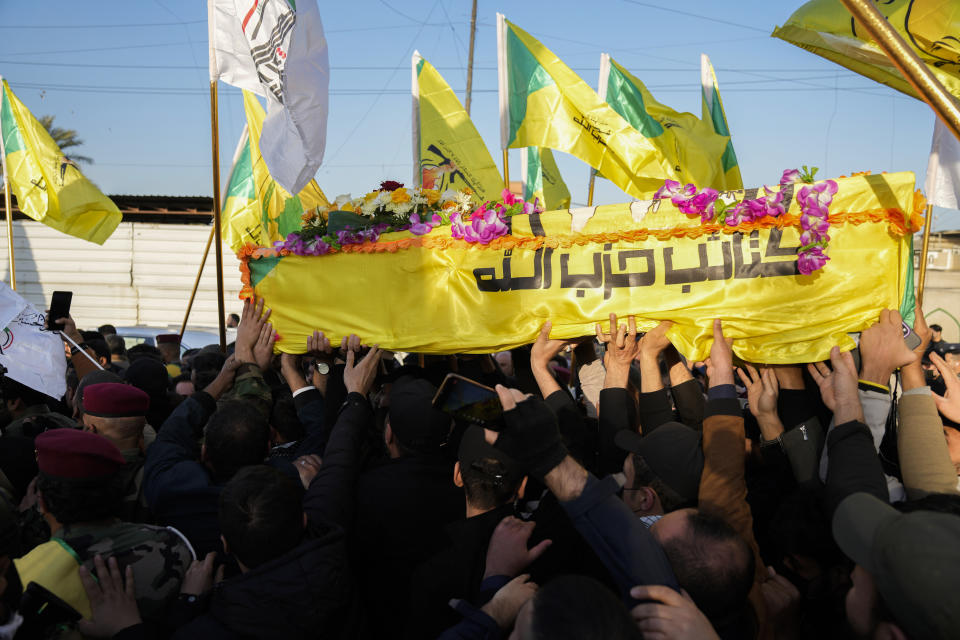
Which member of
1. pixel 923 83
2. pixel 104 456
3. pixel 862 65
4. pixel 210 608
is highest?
pixel 862 65

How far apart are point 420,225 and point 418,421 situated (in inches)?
71.2

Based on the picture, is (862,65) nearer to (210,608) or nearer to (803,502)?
(803,502)

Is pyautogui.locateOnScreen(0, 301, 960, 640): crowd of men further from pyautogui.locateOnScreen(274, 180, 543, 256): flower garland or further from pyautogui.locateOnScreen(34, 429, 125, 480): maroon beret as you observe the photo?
pyautogui.locateOnScreen(274, 180, 543, 256): flower garland

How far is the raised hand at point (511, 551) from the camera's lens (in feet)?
7.09

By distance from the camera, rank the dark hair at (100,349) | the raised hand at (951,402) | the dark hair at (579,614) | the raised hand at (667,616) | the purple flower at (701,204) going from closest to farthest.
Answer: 1. the dark hair at (579,614)
2. the raised hand at (667,616)
3. the raised hand at (951,402)
4. the purple flower at (701,204)
5. the dark hair at (100,349)

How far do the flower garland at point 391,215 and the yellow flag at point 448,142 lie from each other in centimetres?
300

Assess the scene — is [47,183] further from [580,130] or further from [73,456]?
[73,456]

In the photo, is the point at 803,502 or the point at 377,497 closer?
the point at 803,502

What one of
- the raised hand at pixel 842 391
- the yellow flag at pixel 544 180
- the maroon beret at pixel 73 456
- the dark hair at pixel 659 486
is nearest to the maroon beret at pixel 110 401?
the maroon beret at pixel 73 456

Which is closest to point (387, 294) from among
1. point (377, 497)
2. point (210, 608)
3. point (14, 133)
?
point (377, 497)

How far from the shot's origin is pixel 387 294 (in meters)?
4.49

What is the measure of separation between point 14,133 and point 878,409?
9617 millimetres

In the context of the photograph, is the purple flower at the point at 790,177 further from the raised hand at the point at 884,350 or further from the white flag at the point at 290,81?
the white flag at the point at 290,81

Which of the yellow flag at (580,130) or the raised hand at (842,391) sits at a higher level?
the yellow flag at (580,130)
